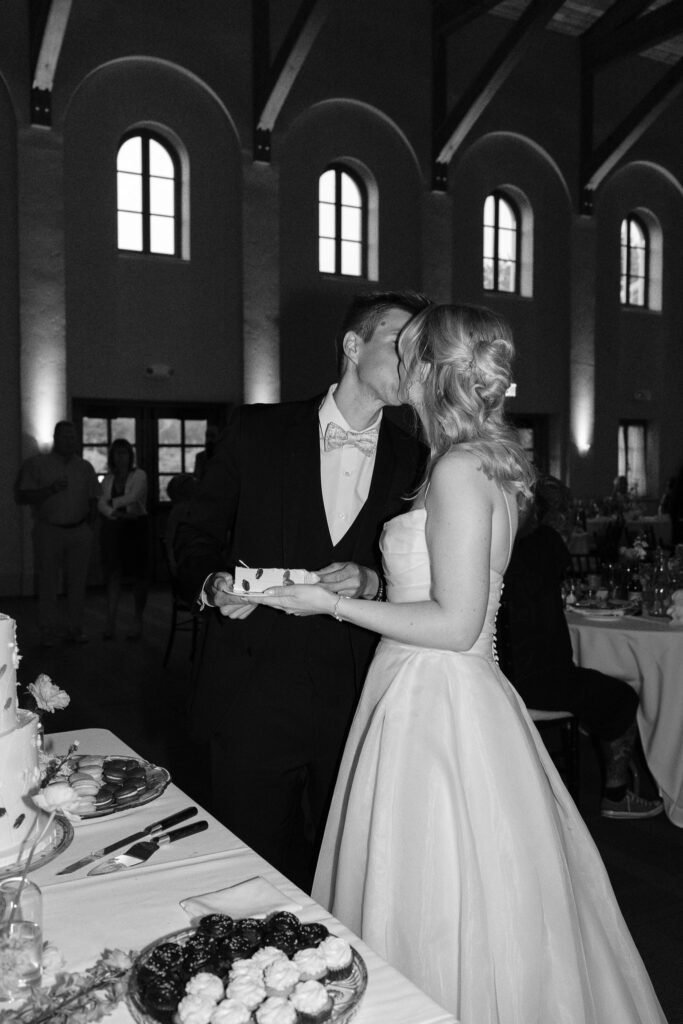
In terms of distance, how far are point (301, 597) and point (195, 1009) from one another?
963mm

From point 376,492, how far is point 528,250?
12.5 meters

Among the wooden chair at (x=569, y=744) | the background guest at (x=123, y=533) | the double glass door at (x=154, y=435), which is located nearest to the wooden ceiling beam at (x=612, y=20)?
the double glass door at (x=154, y=435)

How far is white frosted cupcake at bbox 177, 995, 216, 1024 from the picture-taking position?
1014mm

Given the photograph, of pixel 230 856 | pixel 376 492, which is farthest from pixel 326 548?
pixel 230 856

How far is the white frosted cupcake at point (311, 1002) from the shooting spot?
1.04 m

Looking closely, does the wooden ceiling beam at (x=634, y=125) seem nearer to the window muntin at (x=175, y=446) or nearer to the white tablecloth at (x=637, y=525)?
the white tablecloth at (x=637, y=525)

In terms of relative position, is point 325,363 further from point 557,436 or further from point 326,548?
point 326,548

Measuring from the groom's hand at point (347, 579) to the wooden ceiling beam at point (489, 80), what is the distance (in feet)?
37.5

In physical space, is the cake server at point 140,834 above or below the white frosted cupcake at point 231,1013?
below

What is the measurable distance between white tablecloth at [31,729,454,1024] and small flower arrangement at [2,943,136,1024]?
55 mm

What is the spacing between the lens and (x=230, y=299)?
11484 mm

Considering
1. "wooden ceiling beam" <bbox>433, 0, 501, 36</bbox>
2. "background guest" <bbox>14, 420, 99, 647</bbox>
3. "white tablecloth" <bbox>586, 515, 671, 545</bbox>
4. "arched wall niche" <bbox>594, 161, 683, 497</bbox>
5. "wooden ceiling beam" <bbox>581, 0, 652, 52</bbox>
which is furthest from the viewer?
"arched wall niche" <bbox>594, 161, 683, 497</bbox>

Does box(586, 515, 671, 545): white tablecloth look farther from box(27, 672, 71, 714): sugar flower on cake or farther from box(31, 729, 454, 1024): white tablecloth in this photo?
box(27, 672, 71, 714): sugar flower on cake

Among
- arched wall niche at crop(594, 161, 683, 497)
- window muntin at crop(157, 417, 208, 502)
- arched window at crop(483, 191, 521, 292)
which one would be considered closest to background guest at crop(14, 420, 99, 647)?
window muntin at crop(157, 417, 208, 502)
